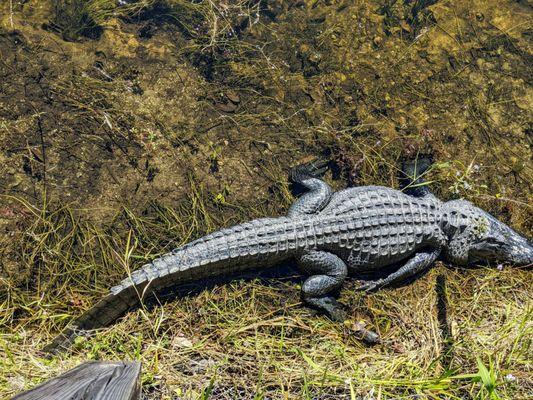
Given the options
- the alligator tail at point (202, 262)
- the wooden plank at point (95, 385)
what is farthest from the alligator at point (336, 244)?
the wooden plank at point (95, 385)

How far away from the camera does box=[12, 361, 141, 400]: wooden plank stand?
8.70 feet

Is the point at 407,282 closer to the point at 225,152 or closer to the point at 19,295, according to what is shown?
the point at 225,152

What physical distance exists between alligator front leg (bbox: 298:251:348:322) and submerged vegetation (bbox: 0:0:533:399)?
14 cm

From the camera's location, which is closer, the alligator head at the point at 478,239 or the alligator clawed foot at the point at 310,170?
the alligator head at the point at 478,239

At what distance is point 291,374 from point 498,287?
2176 millimetres

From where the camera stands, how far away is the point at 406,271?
189 inches

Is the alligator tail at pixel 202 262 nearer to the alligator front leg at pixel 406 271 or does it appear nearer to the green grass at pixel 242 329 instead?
the green grass at pixel 242 329

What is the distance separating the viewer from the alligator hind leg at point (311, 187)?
4.84 metres

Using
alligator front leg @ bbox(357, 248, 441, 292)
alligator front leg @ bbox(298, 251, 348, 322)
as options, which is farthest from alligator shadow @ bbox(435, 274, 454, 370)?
alligator front leg @ bbox(298, 251, 348, 322)

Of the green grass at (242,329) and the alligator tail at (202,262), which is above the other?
the alligator tail at (202,262)

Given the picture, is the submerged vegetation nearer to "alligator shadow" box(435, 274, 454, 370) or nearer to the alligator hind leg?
"alligator shadow" box(435, 274, 454, 370)

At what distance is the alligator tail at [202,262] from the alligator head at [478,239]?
1.46 m

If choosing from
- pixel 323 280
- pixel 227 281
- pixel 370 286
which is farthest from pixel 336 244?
pixel 227 281

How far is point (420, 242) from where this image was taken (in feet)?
15.9
